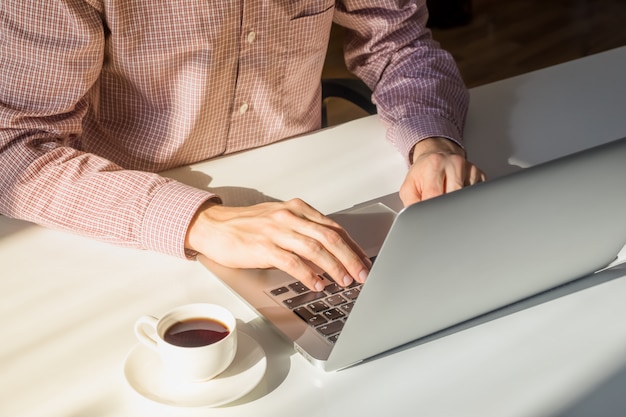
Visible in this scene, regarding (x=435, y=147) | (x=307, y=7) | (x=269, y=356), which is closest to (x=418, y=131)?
(x=435, y=147)

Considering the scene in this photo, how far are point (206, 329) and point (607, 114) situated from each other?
1.00 meters

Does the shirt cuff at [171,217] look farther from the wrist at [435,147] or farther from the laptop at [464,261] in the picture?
the wrist at [435,147]

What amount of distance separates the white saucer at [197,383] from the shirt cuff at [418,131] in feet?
2.08

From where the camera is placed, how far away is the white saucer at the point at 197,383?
3.14ft

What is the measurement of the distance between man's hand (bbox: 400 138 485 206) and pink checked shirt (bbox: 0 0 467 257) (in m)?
0.12

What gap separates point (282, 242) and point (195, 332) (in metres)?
0.22

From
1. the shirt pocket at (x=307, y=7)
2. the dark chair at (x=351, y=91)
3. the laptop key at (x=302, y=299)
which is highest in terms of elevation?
the shirt pocket at (x=307, y=7)

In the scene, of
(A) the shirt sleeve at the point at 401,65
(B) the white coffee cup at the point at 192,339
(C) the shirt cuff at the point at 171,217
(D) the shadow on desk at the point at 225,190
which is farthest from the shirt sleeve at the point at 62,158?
(A) the shirt sleeve at the point at 401,65

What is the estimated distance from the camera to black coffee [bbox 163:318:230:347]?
1003mm

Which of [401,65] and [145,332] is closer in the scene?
[145,332]

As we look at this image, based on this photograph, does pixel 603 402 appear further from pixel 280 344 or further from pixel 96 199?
pixel 96 199

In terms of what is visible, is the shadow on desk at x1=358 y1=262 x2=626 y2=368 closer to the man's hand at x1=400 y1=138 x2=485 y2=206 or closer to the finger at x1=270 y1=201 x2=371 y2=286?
the finger at x1=270 y1=201 x2=371 y2=286

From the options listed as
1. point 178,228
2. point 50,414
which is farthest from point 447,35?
point 50,414

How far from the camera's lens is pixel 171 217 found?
1.28 m
